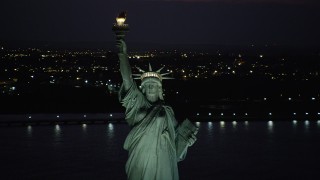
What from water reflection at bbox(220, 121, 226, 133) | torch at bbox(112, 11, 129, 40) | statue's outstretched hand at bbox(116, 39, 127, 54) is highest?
torch at bbox(112, 11, 129, 40)

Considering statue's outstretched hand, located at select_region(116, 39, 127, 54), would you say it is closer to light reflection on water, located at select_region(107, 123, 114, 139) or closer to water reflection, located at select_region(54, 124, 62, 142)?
water reflection, located at select_region(54, 124, 62, 142)

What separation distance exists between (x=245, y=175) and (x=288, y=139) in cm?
1500

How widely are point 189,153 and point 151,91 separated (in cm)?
2963

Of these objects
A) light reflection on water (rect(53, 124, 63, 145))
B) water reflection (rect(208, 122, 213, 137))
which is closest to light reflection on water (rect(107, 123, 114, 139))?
light reflection on water (rect(53, 124, 63, 145))

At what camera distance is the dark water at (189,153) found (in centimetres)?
2639

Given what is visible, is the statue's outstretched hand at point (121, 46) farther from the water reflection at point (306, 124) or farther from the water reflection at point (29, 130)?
the water reflection at point (306, 124)

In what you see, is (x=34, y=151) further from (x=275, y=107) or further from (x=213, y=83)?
(x=213, y=83)

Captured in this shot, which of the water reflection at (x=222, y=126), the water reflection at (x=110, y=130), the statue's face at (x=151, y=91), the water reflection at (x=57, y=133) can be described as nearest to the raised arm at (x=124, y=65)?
the statue's face at (x=151, y=91)

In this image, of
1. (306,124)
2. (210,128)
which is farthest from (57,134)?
(306,124)

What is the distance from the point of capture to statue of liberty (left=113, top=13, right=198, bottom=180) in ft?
11.1

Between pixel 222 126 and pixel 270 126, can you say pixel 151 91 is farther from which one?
pixel 270 126

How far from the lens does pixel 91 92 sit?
64062 mm

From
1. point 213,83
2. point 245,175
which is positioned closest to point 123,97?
point 245,175

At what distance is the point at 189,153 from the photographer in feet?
108
